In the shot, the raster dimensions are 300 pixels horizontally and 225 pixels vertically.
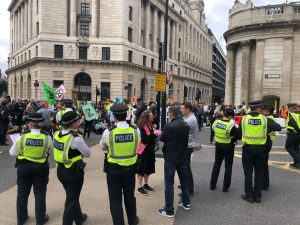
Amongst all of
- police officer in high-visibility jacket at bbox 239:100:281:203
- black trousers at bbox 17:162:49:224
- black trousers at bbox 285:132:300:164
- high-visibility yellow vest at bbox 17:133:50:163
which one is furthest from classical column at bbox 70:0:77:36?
black trousers at bbox 17:162:49:224

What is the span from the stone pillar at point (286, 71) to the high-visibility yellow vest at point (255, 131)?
23.0 meters

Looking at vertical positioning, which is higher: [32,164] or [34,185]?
[32,164]

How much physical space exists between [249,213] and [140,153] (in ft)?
8.18

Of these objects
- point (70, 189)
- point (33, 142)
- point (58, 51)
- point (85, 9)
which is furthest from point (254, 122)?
point (85, 9)

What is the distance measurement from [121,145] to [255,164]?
3341mm

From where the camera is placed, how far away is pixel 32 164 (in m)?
4.93

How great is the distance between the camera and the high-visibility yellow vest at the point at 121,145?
468cm

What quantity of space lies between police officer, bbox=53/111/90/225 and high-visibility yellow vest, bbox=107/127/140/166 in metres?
0.37

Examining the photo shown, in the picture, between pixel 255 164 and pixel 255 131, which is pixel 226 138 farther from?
pixel 255 164

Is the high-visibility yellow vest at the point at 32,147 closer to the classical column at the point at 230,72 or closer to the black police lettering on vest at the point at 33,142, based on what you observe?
the black police lettering on vest at the point at 33,142

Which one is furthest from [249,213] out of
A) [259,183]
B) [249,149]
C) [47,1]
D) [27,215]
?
[47,1]

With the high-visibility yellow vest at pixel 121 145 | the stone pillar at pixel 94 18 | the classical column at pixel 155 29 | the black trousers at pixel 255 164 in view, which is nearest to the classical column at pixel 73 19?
the stone pillar at pixel 94 18

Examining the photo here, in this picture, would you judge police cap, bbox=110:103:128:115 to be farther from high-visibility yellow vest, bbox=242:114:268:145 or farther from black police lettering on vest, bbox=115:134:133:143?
high-visibility yellow vest, bbox=242:114:268:145

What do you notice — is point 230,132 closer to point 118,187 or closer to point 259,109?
point 259,109
